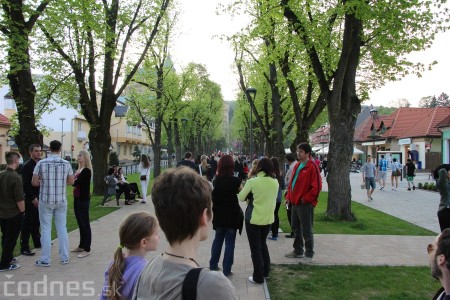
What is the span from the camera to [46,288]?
18.2 feet

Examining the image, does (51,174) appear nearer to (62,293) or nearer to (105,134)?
(62,293)

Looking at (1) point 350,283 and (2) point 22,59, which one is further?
(2) point 22,59

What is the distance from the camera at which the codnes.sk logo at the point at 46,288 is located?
17.5 ft

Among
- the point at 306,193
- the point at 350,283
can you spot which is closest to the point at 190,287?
the point at 350,283

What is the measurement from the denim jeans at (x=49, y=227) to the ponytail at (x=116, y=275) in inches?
174

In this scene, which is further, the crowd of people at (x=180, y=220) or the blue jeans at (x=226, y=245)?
the blue jeans at (x=226, y=245)

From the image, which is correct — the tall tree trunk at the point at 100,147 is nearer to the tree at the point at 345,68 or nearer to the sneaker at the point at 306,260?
the tree at the point at 345,68

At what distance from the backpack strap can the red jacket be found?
5639mm

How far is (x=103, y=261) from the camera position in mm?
7074

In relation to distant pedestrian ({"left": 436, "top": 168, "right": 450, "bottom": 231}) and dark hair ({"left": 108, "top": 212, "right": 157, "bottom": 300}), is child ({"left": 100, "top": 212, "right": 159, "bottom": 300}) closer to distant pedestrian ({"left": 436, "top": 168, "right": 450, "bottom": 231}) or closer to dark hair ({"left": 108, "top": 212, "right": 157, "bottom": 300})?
dark hair ({"left": 108, "top": 212, "right": 157, "bottom": 300})

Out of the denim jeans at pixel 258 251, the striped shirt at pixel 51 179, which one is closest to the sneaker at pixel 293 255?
the denim jeans at pixel 258 251

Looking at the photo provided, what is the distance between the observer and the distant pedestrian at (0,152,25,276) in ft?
20.8

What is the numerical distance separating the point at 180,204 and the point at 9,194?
223 inches

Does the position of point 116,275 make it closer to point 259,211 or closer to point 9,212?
point 259,211
